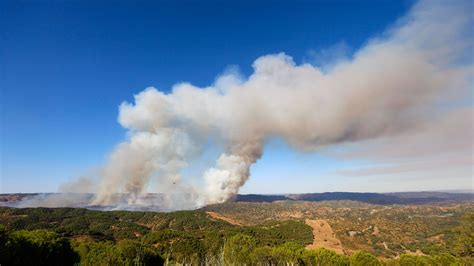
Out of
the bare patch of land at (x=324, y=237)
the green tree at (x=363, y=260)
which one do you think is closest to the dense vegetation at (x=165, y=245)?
the green tree at (x=363, y=260)

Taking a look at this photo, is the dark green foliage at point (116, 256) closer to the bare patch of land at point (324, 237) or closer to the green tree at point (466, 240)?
the green tree at point (466, 240)

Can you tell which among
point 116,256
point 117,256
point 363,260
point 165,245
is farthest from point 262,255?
point 165,245

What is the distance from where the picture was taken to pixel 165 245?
8444 centimetres

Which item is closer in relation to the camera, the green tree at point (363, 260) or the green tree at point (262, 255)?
the green tree at point (363, 260)

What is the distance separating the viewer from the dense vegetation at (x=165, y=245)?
3941 centimetres

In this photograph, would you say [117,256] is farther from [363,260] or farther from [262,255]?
[363,260]

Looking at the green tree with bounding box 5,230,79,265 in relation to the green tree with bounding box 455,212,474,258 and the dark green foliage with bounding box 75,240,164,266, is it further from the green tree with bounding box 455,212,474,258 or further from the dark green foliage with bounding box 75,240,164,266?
the green tree with bounding box 455,212,474,258

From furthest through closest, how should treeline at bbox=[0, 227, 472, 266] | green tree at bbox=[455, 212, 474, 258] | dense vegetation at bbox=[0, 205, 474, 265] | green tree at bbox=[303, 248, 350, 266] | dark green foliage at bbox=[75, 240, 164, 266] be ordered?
green tree at bbox=[455, 212, 474, 258] → green tree at bbox=[303, 248, 350, 266] → dark green foliage at bbox=[75, 240, 164, 266] → dense vegetation at bbox=[0, 205, 474, 265] → treeline at bbox=[0, 227, 472, 266]

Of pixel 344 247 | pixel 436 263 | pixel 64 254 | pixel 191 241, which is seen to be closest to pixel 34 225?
pixel 191 241

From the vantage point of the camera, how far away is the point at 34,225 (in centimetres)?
12888

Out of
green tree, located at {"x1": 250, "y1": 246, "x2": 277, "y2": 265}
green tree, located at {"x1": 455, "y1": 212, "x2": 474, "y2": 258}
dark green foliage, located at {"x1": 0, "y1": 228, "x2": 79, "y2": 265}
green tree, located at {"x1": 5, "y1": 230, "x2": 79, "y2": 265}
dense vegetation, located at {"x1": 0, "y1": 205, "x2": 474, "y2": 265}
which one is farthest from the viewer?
green tree, located at {"x1": 250, "y1": 246, "x2": 277, "y2": 265}

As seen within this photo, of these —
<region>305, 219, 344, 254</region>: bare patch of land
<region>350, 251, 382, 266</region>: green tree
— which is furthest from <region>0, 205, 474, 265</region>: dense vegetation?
<region>305, 219, 344, 254</region>: bare patch of land

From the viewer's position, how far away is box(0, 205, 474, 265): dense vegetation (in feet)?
129

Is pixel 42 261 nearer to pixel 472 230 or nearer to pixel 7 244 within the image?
pixel 7 244
